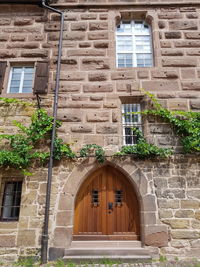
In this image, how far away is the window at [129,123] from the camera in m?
5.31

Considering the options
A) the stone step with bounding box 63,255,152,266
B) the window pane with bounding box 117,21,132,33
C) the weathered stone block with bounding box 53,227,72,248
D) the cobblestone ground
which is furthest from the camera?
the window pane with bounding box 117,21,132,33

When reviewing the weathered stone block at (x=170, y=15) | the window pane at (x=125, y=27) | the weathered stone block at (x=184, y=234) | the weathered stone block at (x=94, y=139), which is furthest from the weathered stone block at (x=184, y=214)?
the weathered stone block at (x=170, y=15)

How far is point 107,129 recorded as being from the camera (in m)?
5.19

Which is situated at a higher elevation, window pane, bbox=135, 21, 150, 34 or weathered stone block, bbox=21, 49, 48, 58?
window pane, bbox=135, 21, 150, 34

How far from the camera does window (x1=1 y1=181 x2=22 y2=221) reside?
4.70 m

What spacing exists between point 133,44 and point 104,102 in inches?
90.5

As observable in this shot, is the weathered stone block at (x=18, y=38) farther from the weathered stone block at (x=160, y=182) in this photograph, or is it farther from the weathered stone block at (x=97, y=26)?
the weathered stone block at (x=160, y=182)

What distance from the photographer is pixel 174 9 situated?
20.7ft

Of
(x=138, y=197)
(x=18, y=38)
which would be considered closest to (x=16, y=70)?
(x=18, y=38)

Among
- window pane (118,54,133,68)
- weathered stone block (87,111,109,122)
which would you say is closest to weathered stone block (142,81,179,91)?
window pane (118,54,133,68)

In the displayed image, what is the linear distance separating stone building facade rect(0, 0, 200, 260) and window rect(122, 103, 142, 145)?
0.22 metres

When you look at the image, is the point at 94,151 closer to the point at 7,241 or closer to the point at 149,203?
the point at 149,203

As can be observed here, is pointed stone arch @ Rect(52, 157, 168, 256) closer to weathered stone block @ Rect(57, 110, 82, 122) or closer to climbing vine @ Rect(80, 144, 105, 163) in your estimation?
climbing vine @ Rect(80, 144, 105, 163)

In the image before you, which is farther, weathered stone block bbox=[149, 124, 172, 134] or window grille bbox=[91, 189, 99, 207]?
weathered stone block bbox=[149, 124, 172, 134]
